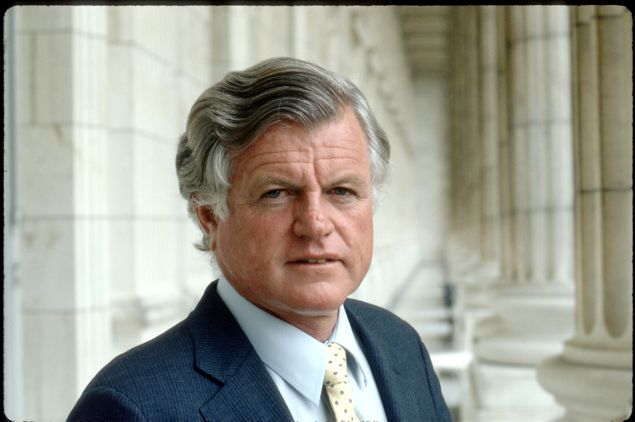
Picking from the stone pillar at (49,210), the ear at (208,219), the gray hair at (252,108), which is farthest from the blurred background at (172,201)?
the gray hair at (252,108)

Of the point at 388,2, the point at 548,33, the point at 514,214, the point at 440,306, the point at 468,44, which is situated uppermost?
the point at 468,44

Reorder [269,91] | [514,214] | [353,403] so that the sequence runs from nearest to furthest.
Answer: [269,91] → [353,403] → [514,214]

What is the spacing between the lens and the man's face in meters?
2.18

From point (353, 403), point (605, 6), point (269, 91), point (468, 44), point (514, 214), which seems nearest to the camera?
point (269, 91)

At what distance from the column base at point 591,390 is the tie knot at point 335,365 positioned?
10.2ft

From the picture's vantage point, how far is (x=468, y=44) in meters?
25.5

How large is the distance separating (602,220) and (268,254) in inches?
151

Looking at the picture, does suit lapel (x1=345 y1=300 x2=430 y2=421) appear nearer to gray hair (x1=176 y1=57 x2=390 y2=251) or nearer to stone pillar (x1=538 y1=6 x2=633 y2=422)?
gray hair (x1=176 y1=57 x2=390 y2=251)

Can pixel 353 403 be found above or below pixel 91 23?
below

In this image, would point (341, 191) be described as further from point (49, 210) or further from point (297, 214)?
point (49, 210)

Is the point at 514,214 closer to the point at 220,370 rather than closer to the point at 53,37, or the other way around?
the point at 53,37

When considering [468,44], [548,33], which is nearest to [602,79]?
[548,33]

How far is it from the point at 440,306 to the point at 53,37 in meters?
21.5

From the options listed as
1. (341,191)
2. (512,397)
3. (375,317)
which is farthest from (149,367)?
(512,397)
